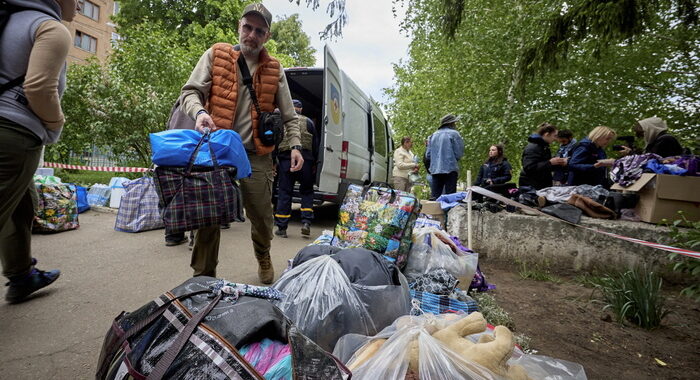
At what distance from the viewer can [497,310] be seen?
8.33ft

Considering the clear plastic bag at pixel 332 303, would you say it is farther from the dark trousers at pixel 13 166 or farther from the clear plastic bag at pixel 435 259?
the dark trousers at pixel 13 166

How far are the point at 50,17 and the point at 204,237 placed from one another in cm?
149

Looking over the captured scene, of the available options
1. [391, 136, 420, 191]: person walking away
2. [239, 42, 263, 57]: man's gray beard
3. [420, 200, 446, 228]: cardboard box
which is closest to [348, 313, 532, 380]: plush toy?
[239, 42, 263, 57]: man's gray beard

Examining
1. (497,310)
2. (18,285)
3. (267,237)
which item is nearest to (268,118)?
(267,237)

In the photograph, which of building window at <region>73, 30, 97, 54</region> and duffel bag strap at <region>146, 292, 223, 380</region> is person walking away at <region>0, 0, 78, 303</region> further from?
building window at <region>73, 30, 97, 54</region>

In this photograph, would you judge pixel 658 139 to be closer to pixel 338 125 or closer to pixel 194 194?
pixel 338 125

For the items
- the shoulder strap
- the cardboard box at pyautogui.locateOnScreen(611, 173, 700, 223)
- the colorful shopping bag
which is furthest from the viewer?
the colorful shopping bag

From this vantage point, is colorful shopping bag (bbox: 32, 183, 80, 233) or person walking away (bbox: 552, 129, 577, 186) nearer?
colorful shopping bag (bbox: 32, 183, 80, 233)

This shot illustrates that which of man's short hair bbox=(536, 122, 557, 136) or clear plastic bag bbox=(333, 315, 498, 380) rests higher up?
man's short hair bbox=(536, 122, 557, 136)

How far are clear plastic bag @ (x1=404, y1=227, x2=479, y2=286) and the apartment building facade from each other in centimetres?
3263

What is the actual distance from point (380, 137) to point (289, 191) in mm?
4488

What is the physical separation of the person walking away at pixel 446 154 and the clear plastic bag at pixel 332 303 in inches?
192

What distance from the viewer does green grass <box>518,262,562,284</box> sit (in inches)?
149

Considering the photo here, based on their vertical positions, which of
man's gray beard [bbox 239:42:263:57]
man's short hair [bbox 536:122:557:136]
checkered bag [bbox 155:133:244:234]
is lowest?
checkered bag [bbox 155:133:244:234]
